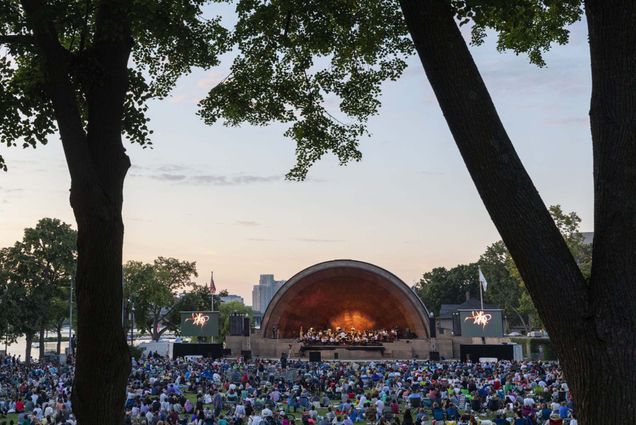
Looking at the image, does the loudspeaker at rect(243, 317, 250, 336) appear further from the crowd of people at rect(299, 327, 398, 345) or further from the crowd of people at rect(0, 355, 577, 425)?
the crowd of people at rect(0, 355, 577, 425)

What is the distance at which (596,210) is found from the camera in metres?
4.04

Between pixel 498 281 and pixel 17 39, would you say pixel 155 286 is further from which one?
pixel 17 39

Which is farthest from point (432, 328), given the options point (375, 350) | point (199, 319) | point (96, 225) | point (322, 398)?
point (96, 225)

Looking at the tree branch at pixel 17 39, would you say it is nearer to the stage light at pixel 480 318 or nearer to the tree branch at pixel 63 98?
the tree branch at pixel 63 98

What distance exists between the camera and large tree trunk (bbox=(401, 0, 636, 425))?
12.1 feet

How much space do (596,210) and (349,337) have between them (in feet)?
181

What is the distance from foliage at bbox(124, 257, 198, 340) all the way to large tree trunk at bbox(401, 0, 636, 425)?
250 ft

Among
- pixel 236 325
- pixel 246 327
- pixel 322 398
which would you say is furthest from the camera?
pixel 236 325

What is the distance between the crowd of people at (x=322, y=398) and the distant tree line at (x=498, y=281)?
82.4ft

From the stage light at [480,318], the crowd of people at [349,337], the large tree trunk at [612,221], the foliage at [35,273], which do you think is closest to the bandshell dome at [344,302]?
the crowd of people at [349,337]

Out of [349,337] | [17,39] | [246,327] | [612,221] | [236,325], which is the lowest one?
[349,337]

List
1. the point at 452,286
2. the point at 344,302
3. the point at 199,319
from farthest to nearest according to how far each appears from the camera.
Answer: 1. the point at 452,286
2. the point at 344,302
3. the point at 199,319

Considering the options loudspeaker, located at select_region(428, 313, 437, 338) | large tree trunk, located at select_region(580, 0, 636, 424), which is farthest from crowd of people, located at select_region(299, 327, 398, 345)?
large tree trunk, located at select_region(580, 0, 636, 424)

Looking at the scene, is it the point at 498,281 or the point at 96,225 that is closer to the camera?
the point at 96,225
